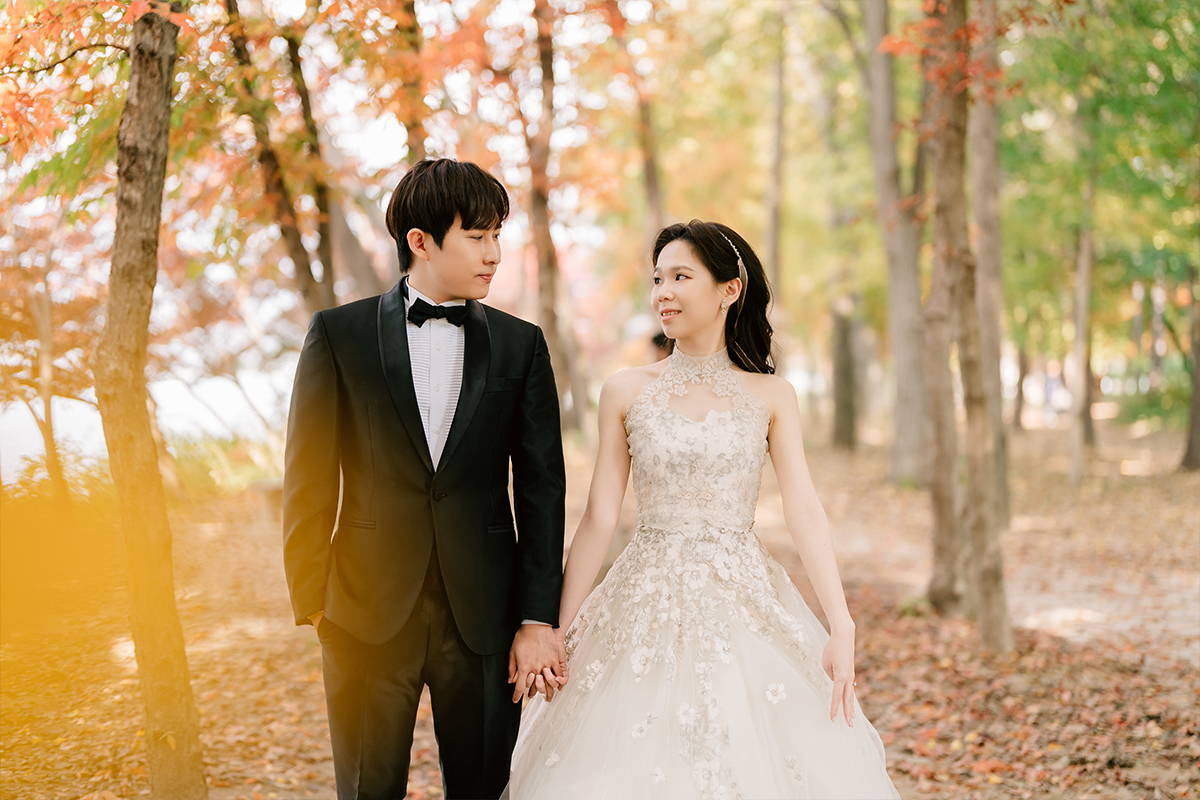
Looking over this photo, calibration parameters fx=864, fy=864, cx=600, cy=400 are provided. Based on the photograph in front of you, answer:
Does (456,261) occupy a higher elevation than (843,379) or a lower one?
higher

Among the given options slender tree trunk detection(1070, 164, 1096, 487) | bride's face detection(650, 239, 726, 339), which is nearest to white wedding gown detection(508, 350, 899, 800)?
bride's face detection(650, 239, 726, 339)

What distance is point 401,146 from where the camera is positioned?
19.4ft

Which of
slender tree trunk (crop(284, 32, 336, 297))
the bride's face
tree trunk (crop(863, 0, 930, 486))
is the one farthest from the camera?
tree trunk (crop(863, 0, 930, 486))

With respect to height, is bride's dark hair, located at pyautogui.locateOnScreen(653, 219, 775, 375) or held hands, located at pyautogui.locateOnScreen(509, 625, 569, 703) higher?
bride's dark hair, located at pyautogui.locateOnScreen(653, 219, 775, 375)

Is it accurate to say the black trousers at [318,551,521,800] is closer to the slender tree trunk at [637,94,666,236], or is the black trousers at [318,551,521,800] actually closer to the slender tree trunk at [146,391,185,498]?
the slender tree trunk at [146,391,185,498]

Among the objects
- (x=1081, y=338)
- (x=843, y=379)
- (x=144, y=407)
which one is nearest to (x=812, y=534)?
(x=144, y=407)

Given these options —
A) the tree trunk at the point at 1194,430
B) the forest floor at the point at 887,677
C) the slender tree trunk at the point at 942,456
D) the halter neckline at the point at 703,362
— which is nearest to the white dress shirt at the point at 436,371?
the halter neckline at the point at 703,362

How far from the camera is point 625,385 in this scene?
2928 mm

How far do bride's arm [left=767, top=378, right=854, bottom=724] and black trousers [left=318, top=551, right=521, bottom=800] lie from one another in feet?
3.19

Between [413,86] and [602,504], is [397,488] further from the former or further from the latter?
[413,86]

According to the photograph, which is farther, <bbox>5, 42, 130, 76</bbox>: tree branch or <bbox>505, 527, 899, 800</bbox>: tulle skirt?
<bbox>5, 42, 130, 76</bbox>: tree branch

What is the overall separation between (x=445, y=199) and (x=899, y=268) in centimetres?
1188

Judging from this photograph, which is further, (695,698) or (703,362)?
(703,362)

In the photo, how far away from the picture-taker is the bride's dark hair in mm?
2848
